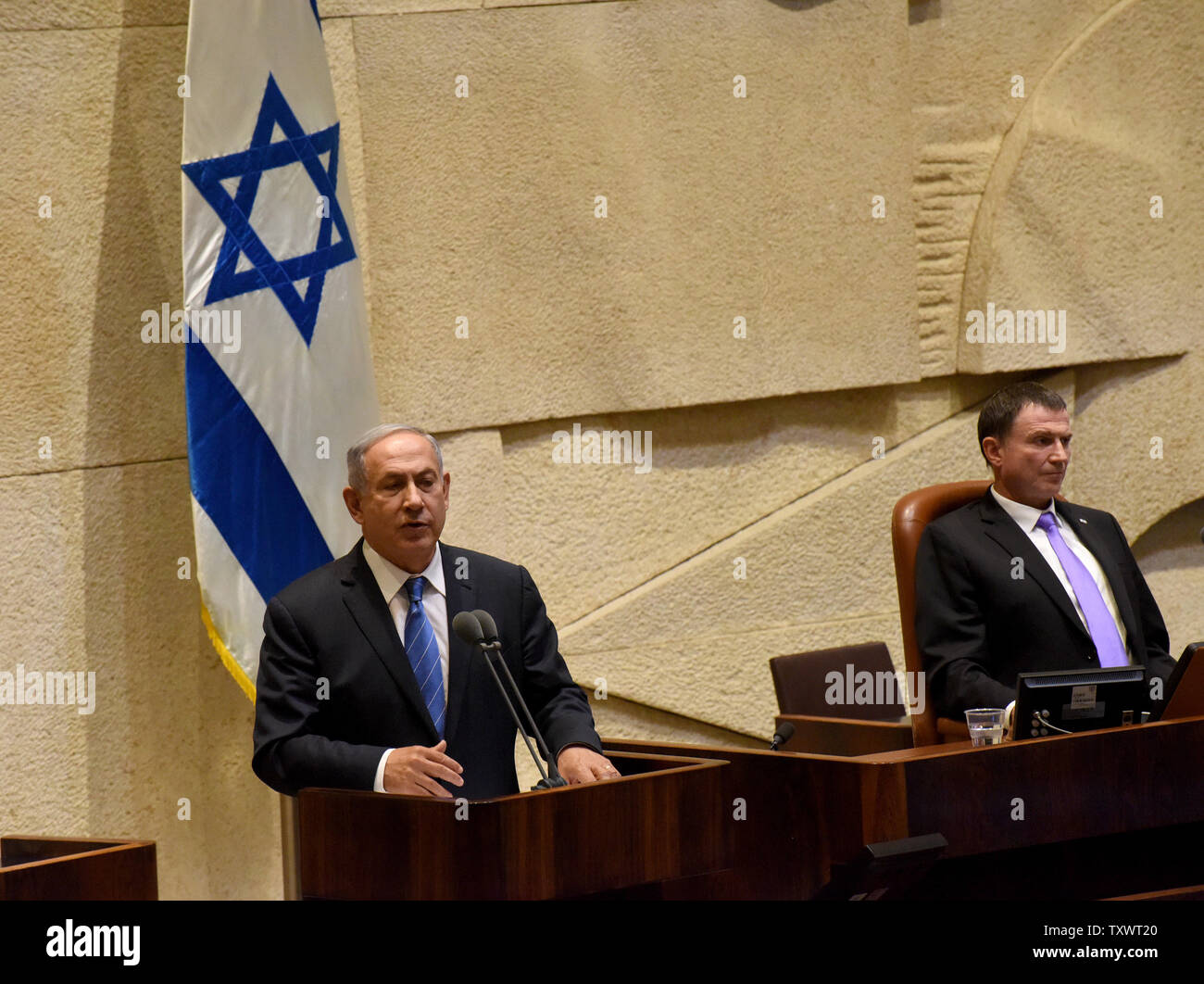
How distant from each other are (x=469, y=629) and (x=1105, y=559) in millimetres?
2133

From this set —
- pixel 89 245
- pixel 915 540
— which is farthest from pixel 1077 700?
pixel 89 245

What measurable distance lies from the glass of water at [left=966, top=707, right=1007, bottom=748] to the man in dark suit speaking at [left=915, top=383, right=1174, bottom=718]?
→ 0.54 meters

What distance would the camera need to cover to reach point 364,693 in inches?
117

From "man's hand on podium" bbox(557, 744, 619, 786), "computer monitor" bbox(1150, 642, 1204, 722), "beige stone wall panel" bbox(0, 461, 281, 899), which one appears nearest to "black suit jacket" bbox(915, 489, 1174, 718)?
"computer monitor" bbox(1150, 642, 1204, 722)

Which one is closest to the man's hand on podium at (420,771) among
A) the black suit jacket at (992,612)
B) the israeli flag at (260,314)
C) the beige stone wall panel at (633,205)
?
the israeli flag at (260,314)

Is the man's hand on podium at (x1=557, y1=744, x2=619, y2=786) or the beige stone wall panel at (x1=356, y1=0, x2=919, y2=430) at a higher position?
the beige stone wall panel at (x1=356, y1=0, x2=919, y2=430)

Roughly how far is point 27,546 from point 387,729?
6.07 ft

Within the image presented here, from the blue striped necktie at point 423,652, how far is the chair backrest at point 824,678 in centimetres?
203

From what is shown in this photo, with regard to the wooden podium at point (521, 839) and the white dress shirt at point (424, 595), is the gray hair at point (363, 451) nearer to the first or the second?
the white dress shirt at point (424, 595)

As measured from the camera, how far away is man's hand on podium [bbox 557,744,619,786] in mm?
2820

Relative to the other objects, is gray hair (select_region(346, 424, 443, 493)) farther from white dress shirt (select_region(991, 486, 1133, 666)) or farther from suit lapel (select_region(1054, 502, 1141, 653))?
suit lapel (select_region(1054, 502, 1141, 653))

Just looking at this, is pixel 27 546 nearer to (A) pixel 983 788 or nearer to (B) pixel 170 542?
(B) pixel 170 542

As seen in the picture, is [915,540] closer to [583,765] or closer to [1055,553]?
[1055,553]

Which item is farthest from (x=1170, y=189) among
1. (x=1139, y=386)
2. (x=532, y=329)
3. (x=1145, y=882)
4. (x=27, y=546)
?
(x=27, y=546)
